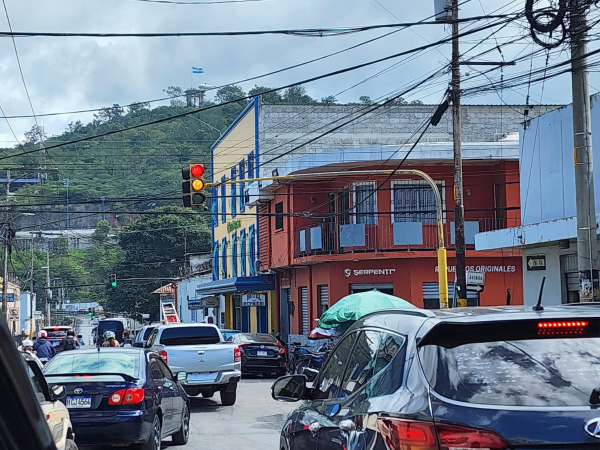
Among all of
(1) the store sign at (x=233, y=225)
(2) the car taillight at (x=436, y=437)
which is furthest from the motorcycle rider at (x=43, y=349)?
(1) the store sign at (x=233, y=225)

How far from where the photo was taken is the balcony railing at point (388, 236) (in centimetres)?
3191

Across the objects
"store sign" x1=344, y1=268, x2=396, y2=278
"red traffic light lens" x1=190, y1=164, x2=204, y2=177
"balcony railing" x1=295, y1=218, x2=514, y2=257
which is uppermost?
"red traffic light lens" x1=190, y1=164, x2=204, y2=177

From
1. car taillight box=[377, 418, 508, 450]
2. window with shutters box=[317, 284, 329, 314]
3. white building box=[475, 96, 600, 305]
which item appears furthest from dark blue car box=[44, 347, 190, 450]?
window with shutters box=[317, 284, 329, 314]

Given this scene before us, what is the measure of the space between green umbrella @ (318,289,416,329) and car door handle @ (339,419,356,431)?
16413 millimetres

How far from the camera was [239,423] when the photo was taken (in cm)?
1589

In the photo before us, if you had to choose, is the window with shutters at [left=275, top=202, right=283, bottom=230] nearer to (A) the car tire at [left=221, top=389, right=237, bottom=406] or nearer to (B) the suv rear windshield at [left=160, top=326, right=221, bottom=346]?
(B) the suv rear windshield at [left=160, top=326, right=221, bottom=346]

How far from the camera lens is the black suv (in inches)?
153

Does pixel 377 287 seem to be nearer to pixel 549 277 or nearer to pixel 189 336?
pixel 549 277

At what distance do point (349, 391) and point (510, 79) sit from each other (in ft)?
45.6

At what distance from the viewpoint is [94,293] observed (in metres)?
120

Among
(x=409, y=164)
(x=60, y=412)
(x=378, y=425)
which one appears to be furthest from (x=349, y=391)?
(x=409, y=164)

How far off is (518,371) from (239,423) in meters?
12.3

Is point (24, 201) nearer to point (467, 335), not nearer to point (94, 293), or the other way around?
point (467, 335)

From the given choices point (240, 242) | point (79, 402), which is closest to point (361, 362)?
point (79, 402)
